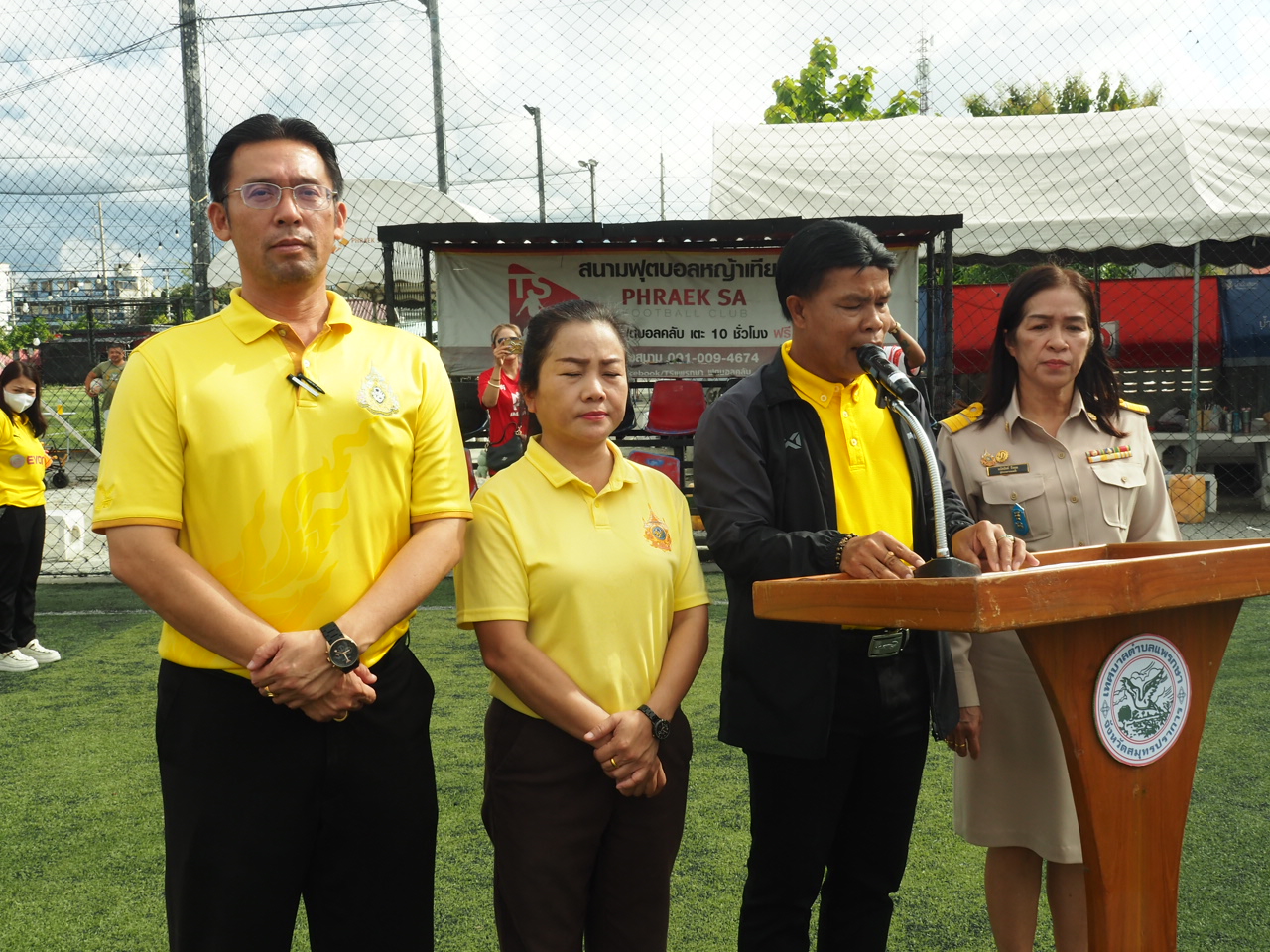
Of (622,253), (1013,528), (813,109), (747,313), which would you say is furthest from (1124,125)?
(1013,528)

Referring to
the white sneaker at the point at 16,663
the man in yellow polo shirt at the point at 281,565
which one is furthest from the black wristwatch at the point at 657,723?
the white sneaker at the point at 16,663

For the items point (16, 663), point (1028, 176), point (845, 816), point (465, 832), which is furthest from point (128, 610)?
point (1028, 176)

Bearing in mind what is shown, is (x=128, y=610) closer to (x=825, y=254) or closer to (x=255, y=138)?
(x=255, y=138)

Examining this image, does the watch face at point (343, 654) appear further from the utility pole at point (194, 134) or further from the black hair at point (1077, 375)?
the utility pole at point (194, 134)

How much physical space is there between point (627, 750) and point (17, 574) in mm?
4892

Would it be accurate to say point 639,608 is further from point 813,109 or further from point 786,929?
point 813,109

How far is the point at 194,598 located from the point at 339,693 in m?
0.27

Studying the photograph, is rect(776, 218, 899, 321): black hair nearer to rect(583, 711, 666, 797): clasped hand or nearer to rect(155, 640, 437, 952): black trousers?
rect(583, 711, 666, 797): clasped hand

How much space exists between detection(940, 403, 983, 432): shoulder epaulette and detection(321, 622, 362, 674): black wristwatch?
1.47m

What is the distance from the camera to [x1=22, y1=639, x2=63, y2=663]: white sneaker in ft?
18.2

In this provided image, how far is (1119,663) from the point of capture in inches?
69.8

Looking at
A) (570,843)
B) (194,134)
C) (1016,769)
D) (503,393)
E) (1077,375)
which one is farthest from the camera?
(194,134)

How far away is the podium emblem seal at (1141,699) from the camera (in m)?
1.76

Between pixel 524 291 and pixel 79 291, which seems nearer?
pixel 524 291
